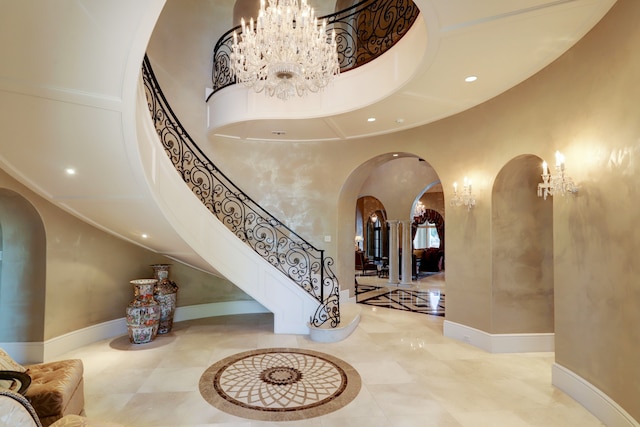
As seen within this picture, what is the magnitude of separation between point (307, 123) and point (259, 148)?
5.74ft

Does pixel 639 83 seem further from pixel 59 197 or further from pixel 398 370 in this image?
pixel 59 197

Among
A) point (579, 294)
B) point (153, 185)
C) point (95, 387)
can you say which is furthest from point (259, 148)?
point (579, 294)

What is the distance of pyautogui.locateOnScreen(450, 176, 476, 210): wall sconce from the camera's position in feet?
17.5

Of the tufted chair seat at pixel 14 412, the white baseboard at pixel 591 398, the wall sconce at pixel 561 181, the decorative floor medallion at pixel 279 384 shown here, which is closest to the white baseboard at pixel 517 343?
the white baseboard at pixel 591 398

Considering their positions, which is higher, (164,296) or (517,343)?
(164,296)

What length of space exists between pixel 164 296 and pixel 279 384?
2.97m

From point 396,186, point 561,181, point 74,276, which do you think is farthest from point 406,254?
point 74,276

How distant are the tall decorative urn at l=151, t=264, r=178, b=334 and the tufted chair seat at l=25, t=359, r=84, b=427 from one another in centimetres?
253

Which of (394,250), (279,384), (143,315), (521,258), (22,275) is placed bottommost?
(279,384)

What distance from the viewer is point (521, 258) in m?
5.06

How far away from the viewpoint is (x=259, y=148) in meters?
7.59

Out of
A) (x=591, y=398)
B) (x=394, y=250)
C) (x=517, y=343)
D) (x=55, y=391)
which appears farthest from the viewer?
(x=394, y=250)

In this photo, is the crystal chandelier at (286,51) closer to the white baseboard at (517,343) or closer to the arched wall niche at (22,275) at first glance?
the arched wall niche at (22,275)

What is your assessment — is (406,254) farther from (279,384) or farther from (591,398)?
(279,384)
